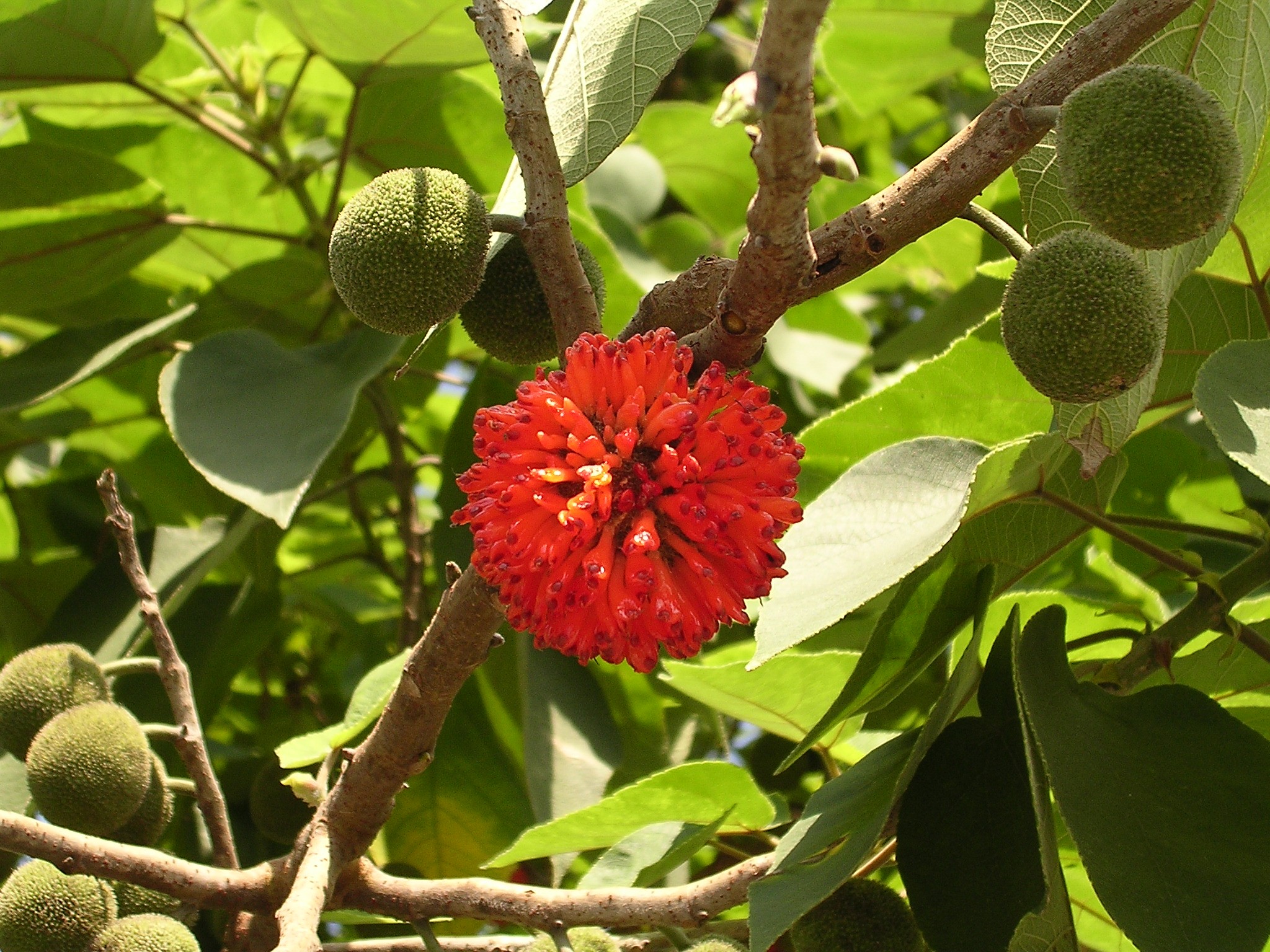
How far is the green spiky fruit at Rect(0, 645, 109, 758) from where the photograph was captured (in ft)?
5.65

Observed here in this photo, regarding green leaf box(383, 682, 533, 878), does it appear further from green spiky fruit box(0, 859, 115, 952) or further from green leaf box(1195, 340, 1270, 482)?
green leaf box(1195, 340, 1270, 482)

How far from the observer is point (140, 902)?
1606mm

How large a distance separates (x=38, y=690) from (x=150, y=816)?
0.75 ft

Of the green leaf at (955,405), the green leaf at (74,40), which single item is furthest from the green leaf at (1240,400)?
the green leaf at (74,40)

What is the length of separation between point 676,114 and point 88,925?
242cm

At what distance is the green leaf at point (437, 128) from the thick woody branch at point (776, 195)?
146 cm

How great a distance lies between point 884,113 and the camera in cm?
400

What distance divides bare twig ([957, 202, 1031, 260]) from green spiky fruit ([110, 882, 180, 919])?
1247 millimetres

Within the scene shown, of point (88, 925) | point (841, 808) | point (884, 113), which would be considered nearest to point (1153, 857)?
point (841, 808)

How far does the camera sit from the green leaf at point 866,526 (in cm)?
130

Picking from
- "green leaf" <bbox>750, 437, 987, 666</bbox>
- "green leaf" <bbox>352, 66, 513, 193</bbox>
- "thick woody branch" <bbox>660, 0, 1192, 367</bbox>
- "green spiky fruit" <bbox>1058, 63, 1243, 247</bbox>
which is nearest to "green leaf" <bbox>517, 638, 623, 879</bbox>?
"green leaf" <bbox>750, 437, 987, 666</bbox>

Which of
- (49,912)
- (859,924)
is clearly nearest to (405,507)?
(49,912)

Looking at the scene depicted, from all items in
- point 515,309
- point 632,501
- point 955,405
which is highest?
point 515,309

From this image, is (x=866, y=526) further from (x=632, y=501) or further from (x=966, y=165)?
(x=966, y=165)
